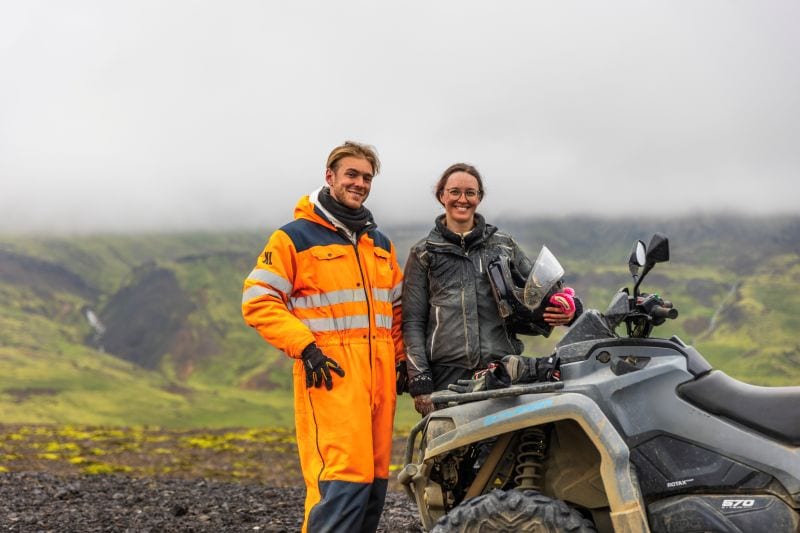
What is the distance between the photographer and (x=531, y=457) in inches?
188

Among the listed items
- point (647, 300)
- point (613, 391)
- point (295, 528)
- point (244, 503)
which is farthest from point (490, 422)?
point (244, 503)

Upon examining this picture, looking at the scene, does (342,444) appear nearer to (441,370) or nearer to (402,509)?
(441,370)

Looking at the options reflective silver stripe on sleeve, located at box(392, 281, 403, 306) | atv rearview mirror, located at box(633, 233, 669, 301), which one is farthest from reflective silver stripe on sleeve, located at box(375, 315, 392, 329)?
atv rearview mirror, located at box(633, 233, 669, 301)

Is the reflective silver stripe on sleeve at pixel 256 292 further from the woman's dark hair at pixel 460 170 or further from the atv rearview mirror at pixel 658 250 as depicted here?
the atv rearview mirror at pixel 658 250

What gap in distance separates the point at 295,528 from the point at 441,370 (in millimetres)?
3545

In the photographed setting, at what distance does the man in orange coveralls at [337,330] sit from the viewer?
5.39 m

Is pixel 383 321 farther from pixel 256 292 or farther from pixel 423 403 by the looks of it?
pixel 256 292

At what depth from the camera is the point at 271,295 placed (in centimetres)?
558

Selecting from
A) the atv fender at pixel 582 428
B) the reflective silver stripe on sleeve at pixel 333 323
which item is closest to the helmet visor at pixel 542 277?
the atv fender at pixel 582 428

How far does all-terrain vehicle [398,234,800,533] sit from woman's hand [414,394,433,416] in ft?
3.24

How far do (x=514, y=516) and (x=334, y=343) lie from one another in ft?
6.43

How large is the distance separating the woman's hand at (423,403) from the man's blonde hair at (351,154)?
5.92ft

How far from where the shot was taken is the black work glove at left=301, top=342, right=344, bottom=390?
529 cm

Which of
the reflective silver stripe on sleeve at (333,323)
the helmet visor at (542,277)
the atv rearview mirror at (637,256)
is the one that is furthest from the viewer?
the reflective silver stripe on sleeve at (333,323)
